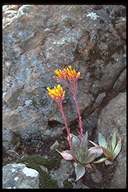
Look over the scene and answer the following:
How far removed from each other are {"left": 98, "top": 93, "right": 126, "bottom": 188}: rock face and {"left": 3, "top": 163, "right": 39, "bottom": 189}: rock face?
2.42 feet

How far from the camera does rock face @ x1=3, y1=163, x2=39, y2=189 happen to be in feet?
12.9

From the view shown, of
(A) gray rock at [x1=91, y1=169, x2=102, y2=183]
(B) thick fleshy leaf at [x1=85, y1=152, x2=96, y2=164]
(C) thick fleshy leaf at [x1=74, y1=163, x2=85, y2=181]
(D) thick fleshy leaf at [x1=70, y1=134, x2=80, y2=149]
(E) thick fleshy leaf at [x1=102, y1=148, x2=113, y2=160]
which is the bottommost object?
(A) gray rock at [x1=91, y1=169, x2=102, y2=183]

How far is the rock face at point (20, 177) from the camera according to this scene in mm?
3938

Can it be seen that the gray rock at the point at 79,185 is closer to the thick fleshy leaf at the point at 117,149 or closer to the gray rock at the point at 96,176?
the gray rock at the point at 96,176

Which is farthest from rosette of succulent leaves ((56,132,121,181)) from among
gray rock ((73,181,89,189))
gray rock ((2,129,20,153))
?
gray rock ((2,129,20,153))

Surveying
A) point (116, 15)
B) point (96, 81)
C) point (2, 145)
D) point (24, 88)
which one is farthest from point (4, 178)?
point (116, 15)

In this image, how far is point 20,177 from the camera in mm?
3977

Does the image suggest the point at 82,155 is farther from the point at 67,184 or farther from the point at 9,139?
the point at 9,139

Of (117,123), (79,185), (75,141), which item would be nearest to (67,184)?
(79,185)

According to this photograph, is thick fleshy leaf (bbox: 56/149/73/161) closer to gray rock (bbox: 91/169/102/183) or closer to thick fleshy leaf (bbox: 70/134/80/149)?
thick fleshy leaf (bbox: 70/134/80/149)

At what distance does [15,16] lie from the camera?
493cm

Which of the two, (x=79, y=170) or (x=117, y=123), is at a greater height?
(x=117, y=123)

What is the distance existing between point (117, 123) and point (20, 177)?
44.5 inches

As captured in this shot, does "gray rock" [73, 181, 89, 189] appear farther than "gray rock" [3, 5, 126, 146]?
No
